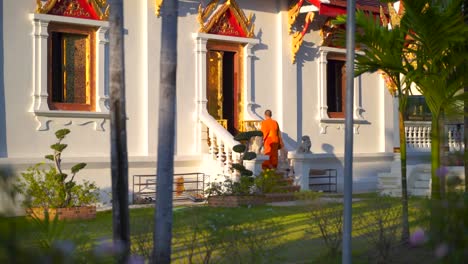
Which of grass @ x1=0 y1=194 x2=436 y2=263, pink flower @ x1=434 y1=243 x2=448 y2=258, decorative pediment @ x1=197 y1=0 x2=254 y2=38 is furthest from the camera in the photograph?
decorative pediment @ x1=197 y1=0 x2=254 y2=38

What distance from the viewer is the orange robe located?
18.8 m

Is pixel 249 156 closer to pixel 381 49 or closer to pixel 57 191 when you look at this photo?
pixel 57 191

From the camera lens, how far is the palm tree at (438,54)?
33.1 feet

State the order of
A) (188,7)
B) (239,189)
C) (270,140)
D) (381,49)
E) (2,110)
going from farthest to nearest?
(188,7) → (270,140) → (239,189) → (2,110) → (381,49)

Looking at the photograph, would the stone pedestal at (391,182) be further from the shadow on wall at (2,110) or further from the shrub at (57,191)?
the shadow on wall at (2,110)

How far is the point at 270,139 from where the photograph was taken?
1875 cm

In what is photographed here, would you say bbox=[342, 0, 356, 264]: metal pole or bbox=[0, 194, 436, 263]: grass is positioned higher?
bbox=[342, 0, 356, 264]: metal pole

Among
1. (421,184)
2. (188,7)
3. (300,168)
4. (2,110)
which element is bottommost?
(421,184)

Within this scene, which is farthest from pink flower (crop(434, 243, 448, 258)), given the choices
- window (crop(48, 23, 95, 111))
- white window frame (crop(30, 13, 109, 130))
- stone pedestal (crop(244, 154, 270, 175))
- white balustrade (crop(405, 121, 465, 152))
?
white balustrade (crop(405, 121, 465, 152))

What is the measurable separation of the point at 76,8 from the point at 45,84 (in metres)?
1.87

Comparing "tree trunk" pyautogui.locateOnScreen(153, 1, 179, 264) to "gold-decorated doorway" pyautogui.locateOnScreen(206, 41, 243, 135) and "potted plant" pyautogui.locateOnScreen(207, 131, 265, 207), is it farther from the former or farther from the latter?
"gold-decorated doorway" pyautogui.locateOnScreen(206, 41, 243, 135)

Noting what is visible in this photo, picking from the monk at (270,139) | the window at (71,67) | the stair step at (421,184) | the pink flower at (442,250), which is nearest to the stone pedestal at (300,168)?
the monk at (270,139)

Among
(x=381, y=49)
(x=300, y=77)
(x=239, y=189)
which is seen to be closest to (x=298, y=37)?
(x=300, y=77)

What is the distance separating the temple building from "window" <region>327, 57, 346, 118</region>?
0.03 meters
